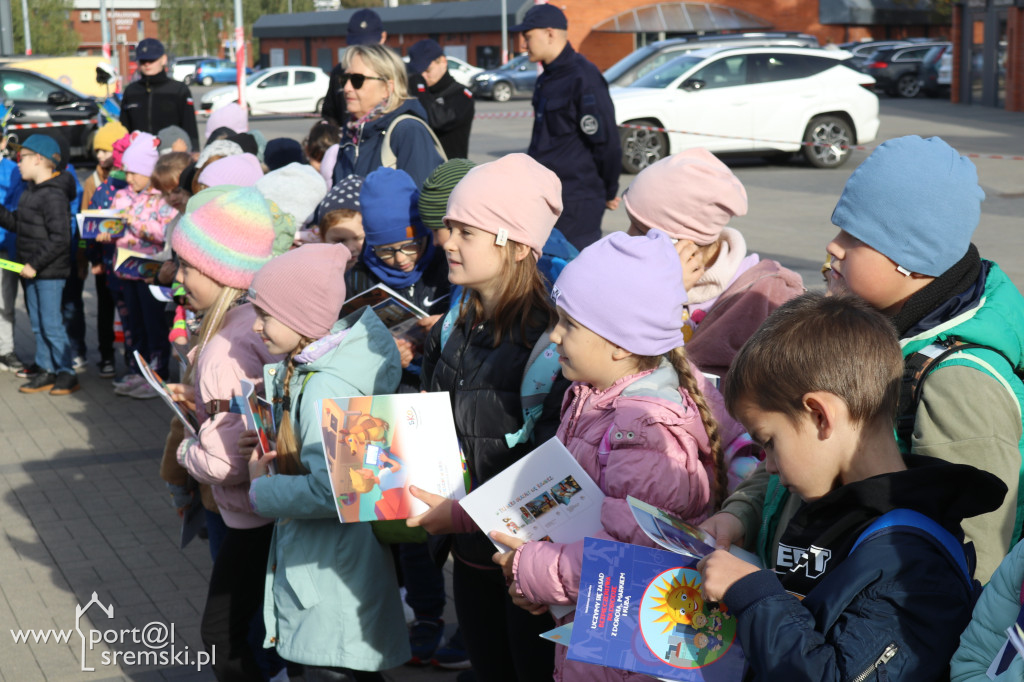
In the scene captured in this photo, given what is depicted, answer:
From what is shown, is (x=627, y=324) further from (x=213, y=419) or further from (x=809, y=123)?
(x=809, y=123)

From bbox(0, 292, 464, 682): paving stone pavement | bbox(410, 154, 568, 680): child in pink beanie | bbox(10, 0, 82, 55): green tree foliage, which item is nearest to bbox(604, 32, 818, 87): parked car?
bbox(0, 292, 464, 682): paving stone pavement

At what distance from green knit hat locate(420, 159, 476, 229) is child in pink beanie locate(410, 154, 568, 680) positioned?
21.6 inches

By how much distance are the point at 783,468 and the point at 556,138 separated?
17.9 feet

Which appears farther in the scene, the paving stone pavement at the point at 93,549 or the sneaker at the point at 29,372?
the sneaker at the point at 29,372

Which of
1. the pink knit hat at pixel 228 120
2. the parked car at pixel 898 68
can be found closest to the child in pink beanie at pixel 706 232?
the pink knit hat at pixel 228 120

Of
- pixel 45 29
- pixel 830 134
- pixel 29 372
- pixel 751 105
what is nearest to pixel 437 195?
pixel 29 372

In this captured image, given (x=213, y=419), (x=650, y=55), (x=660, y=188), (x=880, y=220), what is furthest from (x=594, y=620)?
(x=650, y=55)

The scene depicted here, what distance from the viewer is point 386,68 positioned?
555cm

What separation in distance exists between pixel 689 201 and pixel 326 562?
1574 mm

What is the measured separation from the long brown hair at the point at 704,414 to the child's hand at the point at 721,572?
600 mm

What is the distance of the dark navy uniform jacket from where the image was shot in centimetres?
696

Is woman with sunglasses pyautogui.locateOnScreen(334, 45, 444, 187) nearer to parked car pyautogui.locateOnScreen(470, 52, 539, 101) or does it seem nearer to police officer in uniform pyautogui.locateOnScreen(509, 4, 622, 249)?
police officer in uniform pyautogui.locateOnScreen(509, 4, 622, 249)

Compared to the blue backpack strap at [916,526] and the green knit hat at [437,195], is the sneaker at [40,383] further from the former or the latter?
the blue backpack strap at [916,526]

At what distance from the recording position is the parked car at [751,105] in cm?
1734
